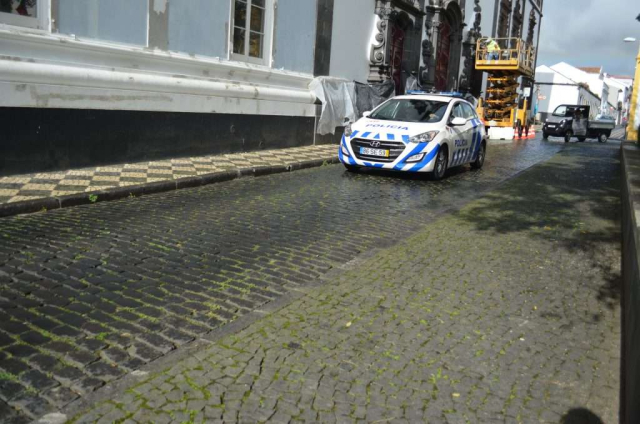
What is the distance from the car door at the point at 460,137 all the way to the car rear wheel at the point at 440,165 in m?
0.39

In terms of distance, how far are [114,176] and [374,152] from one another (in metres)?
4.84

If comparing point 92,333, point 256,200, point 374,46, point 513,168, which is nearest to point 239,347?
point 92,333

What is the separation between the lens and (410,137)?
11.8 meters

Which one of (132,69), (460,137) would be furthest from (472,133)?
(132,69)

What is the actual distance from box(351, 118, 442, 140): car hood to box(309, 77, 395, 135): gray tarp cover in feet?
17.4

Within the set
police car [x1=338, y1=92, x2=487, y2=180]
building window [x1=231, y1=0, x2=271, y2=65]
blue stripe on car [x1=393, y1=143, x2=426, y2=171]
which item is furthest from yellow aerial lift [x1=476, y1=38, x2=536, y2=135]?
blue stripe on car [x1=393, y1=143, x2=426, y2=171]

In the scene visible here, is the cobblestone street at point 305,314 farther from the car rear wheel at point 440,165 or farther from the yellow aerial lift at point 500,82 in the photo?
the yellow aerial lift at point 500,82

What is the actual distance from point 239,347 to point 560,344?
2158 mm

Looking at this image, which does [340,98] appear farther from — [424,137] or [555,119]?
[555,119]

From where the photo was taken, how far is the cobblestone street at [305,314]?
130 inches

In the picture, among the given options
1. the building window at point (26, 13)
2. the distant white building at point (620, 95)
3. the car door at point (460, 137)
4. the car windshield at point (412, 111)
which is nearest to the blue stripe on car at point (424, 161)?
the car windshield at point (412, 111)

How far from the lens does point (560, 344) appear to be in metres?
4.26

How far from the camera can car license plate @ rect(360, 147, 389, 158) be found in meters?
11.9

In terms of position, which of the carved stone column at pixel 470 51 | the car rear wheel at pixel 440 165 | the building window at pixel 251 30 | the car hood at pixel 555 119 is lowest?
the car rear wheel at pixel 440 165
